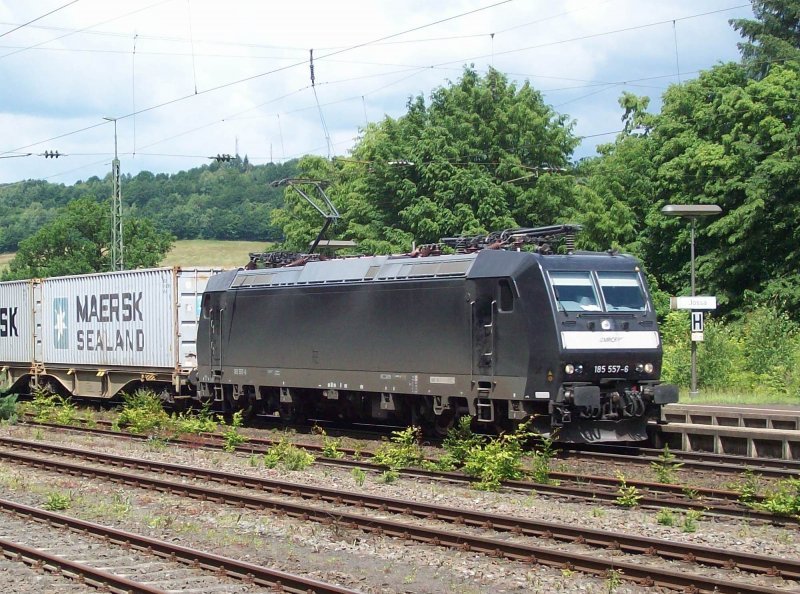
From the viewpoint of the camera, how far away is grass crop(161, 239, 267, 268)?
93000mm

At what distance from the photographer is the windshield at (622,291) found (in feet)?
57.8

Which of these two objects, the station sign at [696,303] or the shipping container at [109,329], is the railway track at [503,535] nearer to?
the shipping container at [109,329]

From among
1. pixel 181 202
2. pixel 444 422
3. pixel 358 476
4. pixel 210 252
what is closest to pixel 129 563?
pixel 358 476

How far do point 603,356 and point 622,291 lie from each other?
1.40 m

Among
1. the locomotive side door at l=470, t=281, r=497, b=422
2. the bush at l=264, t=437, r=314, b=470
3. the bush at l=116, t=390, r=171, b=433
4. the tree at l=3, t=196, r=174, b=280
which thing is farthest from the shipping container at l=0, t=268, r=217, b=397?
the tree at l=3, t=196, r=174, b=280

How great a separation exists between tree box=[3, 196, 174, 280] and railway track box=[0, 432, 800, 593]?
192 ft

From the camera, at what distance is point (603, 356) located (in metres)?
17.0

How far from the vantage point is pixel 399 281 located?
19438 millimetres

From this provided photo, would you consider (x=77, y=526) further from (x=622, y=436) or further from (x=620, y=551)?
(x=622, y=436)

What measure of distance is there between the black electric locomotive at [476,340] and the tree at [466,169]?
24.8 meters

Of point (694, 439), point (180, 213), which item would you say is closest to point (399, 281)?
point (694, 439)

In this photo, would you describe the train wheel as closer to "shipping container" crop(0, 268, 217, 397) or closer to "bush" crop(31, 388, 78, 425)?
"shipping container" crop(0, 268, 217, 397)

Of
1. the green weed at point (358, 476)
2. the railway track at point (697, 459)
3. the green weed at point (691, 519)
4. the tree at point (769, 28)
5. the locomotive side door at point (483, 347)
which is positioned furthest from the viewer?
the tree at point (769, 28)

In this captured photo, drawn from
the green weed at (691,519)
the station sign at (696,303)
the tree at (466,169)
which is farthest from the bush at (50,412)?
the tree at (466,169)
